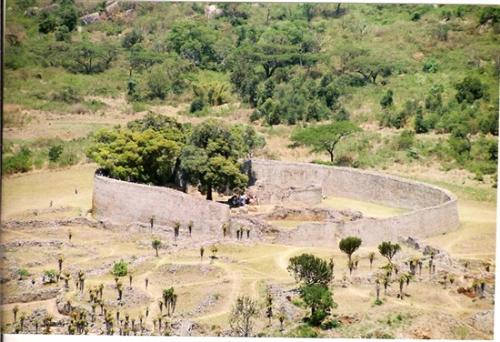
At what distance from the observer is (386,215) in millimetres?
24375

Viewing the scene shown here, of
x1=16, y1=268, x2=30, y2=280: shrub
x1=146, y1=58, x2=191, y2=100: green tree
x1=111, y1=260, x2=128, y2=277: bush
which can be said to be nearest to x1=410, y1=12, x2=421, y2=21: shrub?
x1=146, y1=58, x2=191, y2=100: green tree

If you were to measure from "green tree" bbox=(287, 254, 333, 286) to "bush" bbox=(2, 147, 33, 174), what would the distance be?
966cm

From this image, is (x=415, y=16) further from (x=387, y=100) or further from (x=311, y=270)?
(x=311, y=270)

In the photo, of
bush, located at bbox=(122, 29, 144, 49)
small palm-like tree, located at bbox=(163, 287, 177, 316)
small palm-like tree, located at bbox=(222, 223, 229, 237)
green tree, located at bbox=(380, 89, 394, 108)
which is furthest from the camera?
bush, located at bbox=(122, 29, 144, 49)

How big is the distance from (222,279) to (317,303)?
2.55 m

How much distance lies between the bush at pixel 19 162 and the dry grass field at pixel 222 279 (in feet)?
5.48

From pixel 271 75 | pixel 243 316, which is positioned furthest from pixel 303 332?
pixel 271 75

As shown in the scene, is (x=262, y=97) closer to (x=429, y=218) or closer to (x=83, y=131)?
(x=83, y=131)

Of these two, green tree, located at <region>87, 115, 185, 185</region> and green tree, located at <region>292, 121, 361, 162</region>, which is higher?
green tree, located at <region>292, 121, 361, 162</region>

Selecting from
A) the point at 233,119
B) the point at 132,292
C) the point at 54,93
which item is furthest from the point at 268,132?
the point at 132,292

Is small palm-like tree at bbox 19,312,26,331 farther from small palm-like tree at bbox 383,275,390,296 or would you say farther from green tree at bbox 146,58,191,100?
green tree at bbox 146,58,191,100

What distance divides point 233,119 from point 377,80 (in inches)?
272

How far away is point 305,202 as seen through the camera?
83.0 feet

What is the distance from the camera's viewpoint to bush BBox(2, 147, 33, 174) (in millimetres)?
25416
